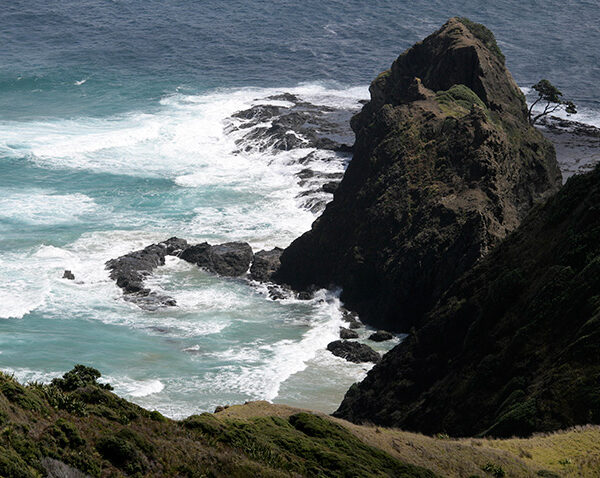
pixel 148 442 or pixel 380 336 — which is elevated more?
pixel 148 442

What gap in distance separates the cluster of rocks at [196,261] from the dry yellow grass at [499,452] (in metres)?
31.1

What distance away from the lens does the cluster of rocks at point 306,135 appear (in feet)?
268

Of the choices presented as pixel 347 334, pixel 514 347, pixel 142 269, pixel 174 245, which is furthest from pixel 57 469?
pixel 174 245

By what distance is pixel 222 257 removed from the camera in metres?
63.9

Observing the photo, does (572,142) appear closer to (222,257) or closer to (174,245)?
(222,257)

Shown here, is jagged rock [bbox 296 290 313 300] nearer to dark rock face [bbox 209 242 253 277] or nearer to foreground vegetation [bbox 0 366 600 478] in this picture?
dark rock face [bbox 209 242 253 277]

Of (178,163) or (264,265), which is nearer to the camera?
(264,265)

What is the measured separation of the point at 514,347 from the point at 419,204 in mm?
24083

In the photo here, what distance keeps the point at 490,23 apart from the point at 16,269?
103305 millimetres

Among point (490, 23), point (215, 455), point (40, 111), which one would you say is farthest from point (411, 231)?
point (490, 23)

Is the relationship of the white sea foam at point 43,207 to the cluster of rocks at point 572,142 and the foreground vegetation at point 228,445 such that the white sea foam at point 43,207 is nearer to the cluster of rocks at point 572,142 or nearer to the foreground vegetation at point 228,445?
the cluster of rocks at point 572,142

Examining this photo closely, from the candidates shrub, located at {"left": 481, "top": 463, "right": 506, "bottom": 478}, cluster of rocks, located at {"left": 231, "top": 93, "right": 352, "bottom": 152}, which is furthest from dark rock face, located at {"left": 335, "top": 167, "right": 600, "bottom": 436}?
cluster of rocks, located at {"left": 231, "top": 93, "right": 352, "bottom": 152}

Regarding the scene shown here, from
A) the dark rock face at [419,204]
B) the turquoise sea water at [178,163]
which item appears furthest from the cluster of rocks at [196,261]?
the dark rock face at [419,204]

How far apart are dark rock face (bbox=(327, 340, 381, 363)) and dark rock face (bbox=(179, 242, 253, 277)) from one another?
1375 centimetres
